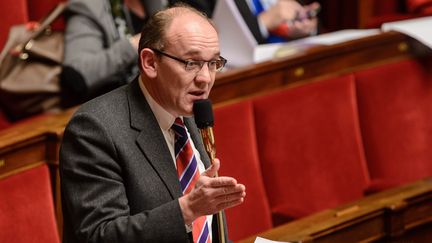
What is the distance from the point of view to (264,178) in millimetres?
957

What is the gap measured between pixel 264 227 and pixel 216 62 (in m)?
0.39

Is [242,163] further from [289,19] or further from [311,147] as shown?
[289,19]

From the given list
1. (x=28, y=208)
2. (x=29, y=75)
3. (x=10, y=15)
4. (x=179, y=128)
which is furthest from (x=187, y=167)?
(x=10, y=15)

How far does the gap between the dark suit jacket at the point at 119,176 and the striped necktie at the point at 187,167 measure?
0.01 metres

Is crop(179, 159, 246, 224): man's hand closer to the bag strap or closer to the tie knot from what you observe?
the tie knot

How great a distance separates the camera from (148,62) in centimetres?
58

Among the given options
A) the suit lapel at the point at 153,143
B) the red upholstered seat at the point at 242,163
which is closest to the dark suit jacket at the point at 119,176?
the suit lapel at the point at 153,143

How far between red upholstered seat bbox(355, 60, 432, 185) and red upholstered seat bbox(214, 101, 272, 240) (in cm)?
17

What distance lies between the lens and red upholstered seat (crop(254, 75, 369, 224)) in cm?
96

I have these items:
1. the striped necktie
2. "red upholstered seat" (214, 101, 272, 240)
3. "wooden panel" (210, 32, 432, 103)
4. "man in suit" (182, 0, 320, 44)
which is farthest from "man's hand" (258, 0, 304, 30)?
the striped necktie

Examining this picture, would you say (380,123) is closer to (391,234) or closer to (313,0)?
(391,234)

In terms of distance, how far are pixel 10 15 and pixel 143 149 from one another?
0.51 meters

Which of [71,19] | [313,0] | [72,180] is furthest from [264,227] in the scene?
[313,0]

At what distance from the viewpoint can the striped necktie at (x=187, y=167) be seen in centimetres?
60
